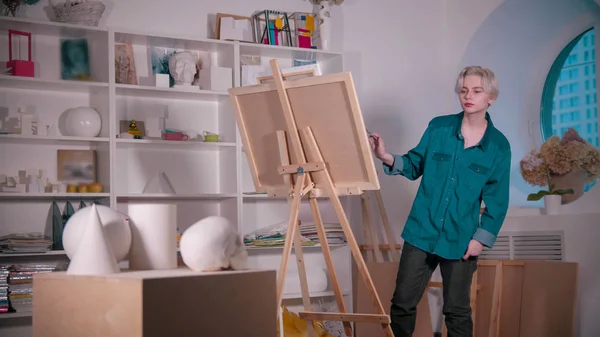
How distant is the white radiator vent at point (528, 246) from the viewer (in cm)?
404

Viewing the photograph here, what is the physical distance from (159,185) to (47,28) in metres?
1.05

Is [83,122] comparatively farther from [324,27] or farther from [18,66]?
[324,27]

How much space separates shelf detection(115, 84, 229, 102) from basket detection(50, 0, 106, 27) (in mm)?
374

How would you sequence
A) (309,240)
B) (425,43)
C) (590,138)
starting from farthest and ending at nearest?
1. (425,43)
2. (590,138)
3. (309,240)

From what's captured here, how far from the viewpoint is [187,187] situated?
4.23m

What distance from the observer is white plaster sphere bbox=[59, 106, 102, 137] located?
378cm

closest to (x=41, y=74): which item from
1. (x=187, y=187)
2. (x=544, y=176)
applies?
(x=187, y=187)

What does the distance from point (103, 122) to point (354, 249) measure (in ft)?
5.52

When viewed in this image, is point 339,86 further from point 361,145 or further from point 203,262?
point 203,262

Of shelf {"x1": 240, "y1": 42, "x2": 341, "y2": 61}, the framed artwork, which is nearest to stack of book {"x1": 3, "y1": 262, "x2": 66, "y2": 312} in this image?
the framed artwork

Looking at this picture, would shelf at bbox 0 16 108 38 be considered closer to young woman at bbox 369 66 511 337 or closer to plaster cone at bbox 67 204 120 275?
young woman at bbox 369 66 511 337

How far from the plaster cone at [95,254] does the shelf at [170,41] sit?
7.45 ft

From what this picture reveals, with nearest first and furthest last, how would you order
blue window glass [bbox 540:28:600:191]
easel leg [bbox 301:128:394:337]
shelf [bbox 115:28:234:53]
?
easel leg [bbox 301:128:394:337] → shelf [bbox 115:28:234:53] → blue window glass [bbox 540:28:600:191]

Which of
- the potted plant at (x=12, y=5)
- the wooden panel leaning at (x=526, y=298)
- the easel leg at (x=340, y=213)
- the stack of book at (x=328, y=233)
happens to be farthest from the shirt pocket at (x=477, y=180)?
the potted plant at (x=12, y=5)
